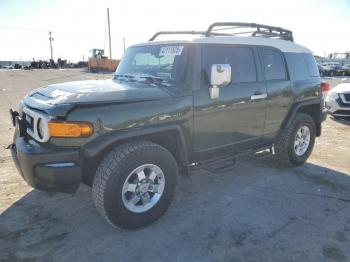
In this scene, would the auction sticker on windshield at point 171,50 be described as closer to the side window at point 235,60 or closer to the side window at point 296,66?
the side window at point 235,60

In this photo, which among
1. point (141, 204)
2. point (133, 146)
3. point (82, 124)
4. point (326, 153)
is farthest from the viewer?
point (326, 153)

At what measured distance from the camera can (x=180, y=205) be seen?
393 cm

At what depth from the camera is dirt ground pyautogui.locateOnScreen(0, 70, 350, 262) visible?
2971 mm

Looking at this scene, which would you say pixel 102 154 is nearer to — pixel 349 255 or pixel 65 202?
pixel 65 202

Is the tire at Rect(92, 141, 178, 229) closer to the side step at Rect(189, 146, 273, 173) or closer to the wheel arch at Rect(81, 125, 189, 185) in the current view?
the wheel arch at Rect(81, 125, 189, 185)

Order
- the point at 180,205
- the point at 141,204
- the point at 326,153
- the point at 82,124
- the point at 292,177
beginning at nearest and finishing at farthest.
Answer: the point at 82,124
the point at 141,204
the point at 180,205
the point at 292,177
the point at 326,153

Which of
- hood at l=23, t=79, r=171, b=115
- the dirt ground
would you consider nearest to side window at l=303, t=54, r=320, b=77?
the dirt ground

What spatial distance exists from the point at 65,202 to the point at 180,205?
1.44m

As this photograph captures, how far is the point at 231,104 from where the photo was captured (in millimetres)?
4004

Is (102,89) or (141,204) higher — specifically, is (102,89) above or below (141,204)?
above

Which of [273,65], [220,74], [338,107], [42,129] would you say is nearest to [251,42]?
[273,65]

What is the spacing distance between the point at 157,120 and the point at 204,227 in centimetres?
126

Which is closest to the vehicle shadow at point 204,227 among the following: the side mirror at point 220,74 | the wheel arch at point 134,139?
the wheel arch at point 134,139

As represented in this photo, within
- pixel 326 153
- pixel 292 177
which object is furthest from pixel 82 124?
pixel 326 153
